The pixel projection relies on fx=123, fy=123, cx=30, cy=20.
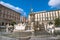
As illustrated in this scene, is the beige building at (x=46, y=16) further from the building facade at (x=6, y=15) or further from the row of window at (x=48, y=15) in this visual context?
the building facade at (x=6, y=15)

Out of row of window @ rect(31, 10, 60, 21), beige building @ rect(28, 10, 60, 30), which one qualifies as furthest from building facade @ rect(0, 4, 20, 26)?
row of window @ rect(31, 10, 60, 21)

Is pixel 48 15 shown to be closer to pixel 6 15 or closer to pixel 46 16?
pixel 46 16

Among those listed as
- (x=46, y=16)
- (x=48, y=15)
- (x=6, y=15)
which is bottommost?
(x=46, y=16)

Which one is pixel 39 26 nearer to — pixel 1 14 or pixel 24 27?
pixel 24 27

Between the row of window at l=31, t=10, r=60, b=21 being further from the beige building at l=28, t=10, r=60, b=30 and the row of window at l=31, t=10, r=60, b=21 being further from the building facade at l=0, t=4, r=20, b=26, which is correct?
the building facade at l=0, t=4, r=20, b=26

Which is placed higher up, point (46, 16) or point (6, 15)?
point (6, 15)

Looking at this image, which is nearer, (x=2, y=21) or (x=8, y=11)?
(x=2, y=21)

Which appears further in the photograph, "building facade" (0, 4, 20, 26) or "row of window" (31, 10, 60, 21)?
"row of window" (31, 10, 60, 21)

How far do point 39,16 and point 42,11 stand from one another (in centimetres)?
336

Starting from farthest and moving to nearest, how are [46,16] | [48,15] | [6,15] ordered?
[46,16]
[48,15]
[6,15]

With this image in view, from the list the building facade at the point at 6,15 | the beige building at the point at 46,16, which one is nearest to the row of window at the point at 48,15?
the beige building at the point at 46,16

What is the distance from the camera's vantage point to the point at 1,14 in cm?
6088

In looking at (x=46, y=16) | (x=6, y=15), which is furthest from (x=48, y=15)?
(x=6, y=15)

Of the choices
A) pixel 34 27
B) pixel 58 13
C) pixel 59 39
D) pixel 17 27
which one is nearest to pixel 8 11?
pixel 58 13
